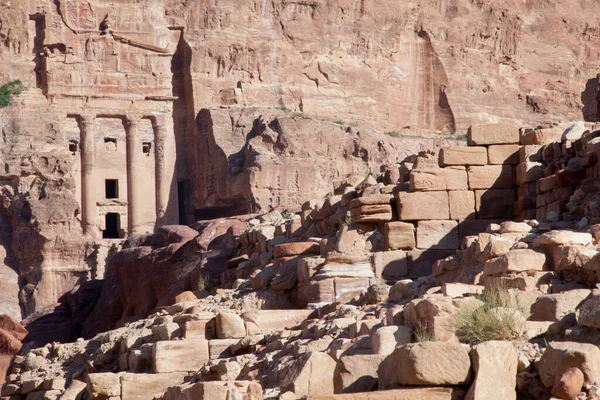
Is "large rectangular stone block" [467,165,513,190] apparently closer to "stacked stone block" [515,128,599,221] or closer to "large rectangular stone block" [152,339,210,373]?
"stacked stone block" [515,128,599,221]

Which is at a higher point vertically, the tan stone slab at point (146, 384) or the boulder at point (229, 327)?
the boulder at point (229, 327)

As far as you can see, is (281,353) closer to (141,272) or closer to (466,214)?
(466,214)

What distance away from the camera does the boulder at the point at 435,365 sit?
10508mm

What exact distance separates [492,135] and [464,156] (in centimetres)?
60

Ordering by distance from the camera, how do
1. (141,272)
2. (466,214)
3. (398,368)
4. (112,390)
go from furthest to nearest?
1. (141,272)
2. (466,214)
3. (112,390)
4. (398,368)

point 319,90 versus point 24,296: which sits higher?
point 319,90

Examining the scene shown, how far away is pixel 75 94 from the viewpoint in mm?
51688

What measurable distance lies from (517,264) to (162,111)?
3872 cm

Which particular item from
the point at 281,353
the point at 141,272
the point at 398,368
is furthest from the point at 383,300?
the point at 141,272

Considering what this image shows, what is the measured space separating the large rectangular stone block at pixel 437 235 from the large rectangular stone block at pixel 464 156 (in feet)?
3.18

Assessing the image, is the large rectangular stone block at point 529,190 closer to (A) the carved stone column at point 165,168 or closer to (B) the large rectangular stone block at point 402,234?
(B) the large rectangular stone block at point 402,234

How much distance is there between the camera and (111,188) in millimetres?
52844

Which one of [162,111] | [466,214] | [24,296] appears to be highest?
[162,111]

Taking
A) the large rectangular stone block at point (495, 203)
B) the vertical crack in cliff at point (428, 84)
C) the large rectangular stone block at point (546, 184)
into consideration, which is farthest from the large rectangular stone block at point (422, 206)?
the vertical crack in cliff at point (428, 84)
